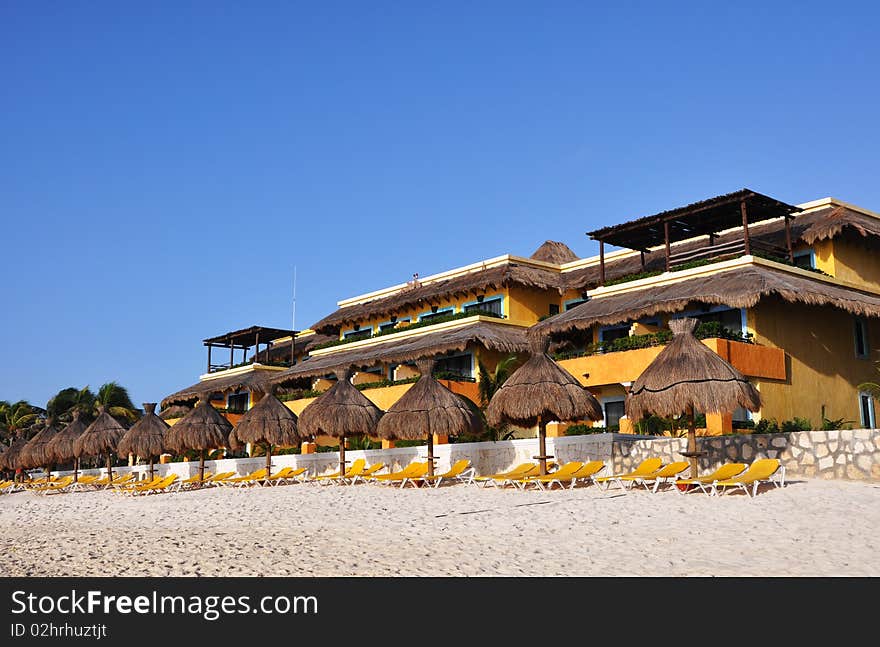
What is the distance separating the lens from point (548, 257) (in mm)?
38625

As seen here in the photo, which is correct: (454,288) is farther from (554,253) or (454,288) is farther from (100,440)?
(100,440)

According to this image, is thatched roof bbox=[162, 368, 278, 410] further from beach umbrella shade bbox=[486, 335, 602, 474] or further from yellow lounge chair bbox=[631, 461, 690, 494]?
yellow lounge chair bbox=[631, 461, 690, 494]

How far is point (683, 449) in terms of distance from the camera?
768 inches

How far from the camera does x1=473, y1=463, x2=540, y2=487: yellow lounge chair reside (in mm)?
18797

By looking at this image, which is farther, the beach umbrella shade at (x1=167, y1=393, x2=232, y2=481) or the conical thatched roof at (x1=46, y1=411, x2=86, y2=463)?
the conical thatched roof at (x1=46, y1=411, x2=86, y2=463)

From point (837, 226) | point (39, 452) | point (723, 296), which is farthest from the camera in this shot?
point (39, 452)

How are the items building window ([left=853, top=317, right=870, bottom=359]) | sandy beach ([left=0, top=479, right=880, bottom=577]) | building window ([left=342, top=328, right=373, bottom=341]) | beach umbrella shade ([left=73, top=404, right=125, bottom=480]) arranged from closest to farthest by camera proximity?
sandy beach ([left=0, top=479, right=880, bottom=577]), building window ([left=853, top=317, right=870, bottom=359]), beach umbrella shade ([left=73, top=404, right=125, bottom=480]), building window ([left=342, top=328, right=373, bottom=341])

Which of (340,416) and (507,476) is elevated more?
(340,416)

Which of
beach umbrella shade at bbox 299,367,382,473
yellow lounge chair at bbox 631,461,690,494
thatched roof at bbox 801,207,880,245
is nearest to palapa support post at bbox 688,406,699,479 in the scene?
yellow lounge chair at bbox 631,461,690,494

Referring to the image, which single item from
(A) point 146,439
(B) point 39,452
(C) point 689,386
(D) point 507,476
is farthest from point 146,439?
(C) point 689,386

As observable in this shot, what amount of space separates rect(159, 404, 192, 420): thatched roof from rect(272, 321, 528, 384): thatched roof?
32.9 ft

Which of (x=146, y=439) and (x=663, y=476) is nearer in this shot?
(x=663, y=476)

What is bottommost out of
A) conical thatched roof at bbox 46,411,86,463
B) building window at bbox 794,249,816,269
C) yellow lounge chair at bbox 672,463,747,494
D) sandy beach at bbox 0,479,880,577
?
sandy beach at bbox 0,479,880,577
